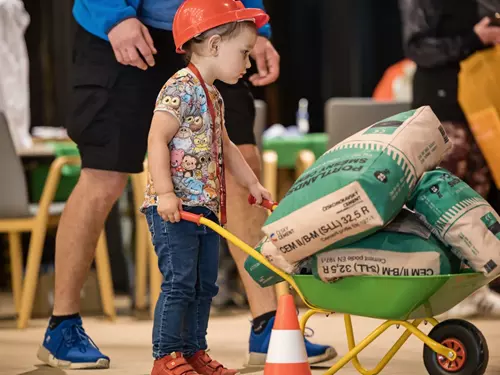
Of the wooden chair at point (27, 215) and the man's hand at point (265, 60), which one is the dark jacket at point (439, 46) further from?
the wooden chair at point (27, 215)

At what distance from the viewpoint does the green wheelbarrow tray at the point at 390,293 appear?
87.0 inches

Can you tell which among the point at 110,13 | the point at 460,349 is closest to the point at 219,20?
the point at 110,13

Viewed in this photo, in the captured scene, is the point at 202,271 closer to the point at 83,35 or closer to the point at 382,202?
the point at 382,202

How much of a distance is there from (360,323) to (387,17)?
5.30m

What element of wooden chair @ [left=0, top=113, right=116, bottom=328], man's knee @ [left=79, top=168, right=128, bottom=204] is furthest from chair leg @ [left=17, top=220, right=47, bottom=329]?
man's knee @ [left=79, top=168, right=128, bottom=204]

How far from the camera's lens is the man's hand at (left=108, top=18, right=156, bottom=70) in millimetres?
2801

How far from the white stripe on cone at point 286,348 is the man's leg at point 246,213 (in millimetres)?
689

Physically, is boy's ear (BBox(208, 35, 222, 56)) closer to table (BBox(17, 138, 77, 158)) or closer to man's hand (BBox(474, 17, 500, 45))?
man's hand (BBox(474, 17, 500, 45))

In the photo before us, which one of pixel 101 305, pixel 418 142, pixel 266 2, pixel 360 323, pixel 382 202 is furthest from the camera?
pixel 266 2

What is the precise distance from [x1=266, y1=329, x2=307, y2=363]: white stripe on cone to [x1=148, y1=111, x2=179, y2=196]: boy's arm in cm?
42

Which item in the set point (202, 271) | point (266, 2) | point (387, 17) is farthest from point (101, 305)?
point (387, 17)

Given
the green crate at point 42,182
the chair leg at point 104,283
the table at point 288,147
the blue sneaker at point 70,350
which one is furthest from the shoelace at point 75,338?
the green crate at point 42,182

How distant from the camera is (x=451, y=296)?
234 centimetres

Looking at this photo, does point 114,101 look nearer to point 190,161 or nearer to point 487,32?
point 190,161
